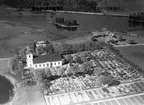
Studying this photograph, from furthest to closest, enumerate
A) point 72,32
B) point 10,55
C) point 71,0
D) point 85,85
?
point 71,0
point 72,32
point 10,55
point 85,85

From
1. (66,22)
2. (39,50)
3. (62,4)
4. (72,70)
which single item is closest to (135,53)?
(72,70)

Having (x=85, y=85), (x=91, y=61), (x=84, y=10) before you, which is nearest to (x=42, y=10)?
(x=84, y=10)

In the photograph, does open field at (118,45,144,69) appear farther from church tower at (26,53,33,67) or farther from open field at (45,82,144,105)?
church tower at (26,53,33,67)

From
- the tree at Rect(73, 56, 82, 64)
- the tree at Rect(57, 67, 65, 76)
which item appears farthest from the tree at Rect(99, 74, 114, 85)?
the tree at Rect(73, 56, 82, 64)

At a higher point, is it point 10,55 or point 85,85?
point 10,55

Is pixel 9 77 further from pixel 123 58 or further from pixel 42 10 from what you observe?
pixel 42 10

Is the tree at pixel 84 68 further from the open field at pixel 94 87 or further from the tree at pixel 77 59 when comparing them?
the tree at pixel 77 59
